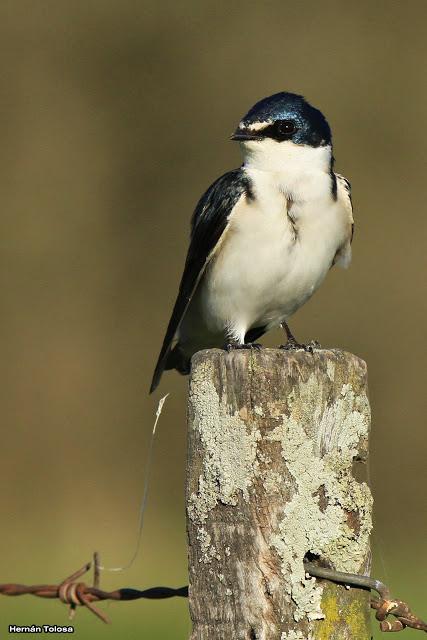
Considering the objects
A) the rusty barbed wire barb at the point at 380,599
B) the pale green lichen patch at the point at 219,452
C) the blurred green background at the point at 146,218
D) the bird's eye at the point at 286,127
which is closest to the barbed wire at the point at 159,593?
the rusty barbed wire barb at the point at 380,599

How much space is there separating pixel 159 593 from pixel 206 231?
74.5 inches

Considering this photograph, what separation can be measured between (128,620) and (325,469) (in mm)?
3026

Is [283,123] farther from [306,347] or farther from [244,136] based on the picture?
[306,347]

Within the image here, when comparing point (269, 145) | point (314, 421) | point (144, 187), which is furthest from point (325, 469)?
point (144, 187)

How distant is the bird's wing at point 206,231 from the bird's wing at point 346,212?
409 millimetres

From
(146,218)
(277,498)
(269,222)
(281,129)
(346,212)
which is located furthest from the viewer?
(146,218)

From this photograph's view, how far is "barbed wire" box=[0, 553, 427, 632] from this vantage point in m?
2.27

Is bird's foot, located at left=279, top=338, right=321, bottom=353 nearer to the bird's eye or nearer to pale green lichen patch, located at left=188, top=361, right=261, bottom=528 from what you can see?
pale green lichen patch, located at left=188, top=361, right=261, bottom=528

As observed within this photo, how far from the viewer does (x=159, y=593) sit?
2.58m

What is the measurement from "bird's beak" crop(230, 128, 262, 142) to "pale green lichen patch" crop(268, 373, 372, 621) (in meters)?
1.90

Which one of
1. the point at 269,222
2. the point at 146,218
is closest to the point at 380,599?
the point at 269,222

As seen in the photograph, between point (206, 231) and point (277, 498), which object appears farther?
point (206, 231)

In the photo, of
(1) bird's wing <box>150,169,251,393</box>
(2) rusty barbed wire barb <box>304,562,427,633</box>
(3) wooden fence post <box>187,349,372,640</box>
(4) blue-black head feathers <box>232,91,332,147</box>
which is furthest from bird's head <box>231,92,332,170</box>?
(2) rusty barbed wire barb <box>304,562,427,633</box>

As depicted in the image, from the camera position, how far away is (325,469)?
7.48 feet
